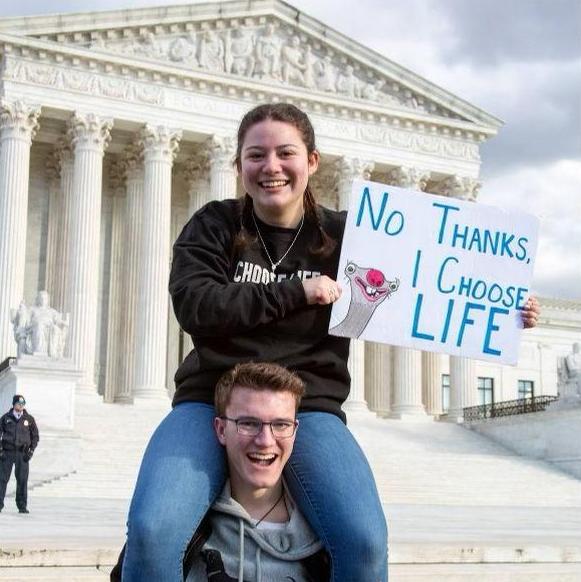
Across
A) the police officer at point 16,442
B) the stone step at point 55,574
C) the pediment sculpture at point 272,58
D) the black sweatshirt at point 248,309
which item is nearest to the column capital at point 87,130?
the pediment sculpture at point 272,58

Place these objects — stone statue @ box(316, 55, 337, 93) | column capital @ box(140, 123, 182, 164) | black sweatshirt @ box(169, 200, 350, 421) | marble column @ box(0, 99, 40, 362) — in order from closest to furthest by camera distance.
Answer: black sweatshirt @ box(169, 200, 350, 421) → marble column @ box(0, 99, 40, 362) → column capital @ box(140, 123, 182, 164) → stone statue @ box(316, 55, 337, 93)

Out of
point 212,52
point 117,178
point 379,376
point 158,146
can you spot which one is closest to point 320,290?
point 158,146

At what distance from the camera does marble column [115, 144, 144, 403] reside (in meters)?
40.5

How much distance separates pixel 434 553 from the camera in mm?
6684

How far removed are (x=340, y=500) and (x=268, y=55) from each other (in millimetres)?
39421

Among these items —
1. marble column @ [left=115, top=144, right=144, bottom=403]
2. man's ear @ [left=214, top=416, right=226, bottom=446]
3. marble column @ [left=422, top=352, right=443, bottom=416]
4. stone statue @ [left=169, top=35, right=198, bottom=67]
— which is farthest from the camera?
marble column @ [left=422, top=352, right=443, bottom=416]

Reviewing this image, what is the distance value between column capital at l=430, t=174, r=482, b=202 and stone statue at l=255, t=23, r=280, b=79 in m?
9.85

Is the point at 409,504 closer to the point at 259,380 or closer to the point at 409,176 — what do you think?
the point at 259,380

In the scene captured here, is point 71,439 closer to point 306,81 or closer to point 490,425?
point 490,425

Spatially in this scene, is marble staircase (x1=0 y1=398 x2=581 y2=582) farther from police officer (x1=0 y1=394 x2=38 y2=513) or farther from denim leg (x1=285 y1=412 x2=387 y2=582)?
denim leg (x1=285 y1=412 x2=387 y2=582)

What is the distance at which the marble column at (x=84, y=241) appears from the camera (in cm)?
3588

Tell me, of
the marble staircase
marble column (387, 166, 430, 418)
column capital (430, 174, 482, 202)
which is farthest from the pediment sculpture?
the marble staircase

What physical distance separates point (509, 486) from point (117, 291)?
21.2 meters

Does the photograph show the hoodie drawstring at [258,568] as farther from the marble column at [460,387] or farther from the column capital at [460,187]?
the column capital at [460,187]
